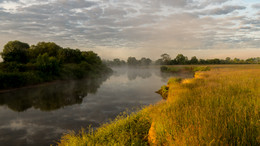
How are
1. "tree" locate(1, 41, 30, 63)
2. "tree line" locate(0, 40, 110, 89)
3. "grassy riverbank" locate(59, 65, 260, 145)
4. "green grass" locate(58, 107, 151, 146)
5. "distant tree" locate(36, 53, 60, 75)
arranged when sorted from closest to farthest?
"grassy riverbank" locate(59, 65, 260, 145) → "green grass" locate(58, 107, 151, 146) → "tree line" locate(0, 40, 110, 89) → "distant tree" locate(36, 53, 60, 75) → "tree" locate(1, 41, 30, 63)

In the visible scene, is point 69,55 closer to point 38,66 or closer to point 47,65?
point 47,65

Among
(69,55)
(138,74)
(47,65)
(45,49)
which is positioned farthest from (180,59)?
(47,65)

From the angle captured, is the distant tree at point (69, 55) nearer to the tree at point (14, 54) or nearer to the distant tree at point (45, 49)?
the distant tree at point (45, 49)

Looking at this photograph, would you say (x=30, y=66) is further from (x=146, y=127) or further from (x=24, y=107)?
(x=146, y=127)

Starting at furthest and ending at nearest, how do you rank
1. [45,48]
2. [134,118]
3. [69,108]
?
[45,48], [69,108], [134,118]

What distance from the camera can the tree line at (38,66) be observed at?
104 feet

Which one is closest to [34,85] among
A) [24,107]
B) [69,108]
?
[24,107]

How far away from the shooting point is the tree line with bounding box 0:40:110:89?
104 feet

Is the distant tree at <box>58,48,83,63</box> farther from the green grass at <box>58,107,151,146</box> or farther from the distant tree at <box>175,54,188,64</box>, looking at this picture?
the distant tree at <box>175,54,188,64</box>

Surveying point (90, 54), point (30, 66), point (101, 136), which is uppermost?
point (90, 54)

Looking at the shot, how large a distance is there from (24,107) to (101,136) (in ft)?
57.6

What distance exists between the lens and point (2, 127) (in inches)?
525

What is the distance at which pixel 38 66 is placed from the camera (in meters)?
41.8

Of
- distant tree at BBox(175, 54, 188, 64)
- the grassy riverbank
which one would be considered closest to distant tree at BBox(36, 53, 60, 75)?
the grassy riverbank
